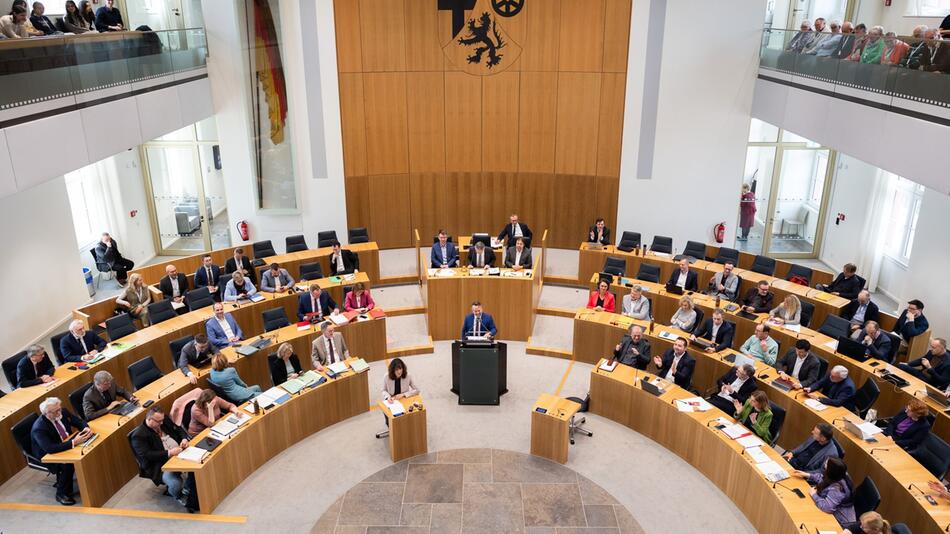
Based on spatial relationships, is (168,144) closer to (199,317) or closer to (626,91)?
(199,317)

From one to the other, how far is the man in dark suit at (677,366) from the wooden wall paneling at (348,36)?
29.7ft

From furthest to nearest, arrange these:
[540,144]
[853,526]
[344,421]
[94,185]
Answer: [540,144]
[94,185]
[344,421]
[853,526]

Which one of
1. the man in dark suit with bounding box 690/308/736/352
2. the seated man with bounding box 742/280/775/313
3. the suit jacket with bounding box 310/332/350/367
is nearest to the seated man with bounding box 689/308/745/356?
the man in dark suit with bounding box 690/308/736/352

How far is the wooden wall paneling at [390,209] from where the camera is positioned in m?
14.8

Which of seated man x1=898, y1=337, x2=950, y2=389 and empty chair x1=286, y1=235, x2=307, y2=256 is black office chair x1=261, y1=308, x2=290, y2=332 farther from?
seated man x1=898, y1=337, x2=950, y2=389

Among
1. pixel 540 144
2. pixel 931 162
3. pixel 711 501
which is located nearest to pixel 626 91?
pixel 540 144

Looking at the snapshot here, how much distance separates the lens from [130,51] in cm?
1059

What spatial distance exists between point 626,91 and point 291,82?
7.07 m

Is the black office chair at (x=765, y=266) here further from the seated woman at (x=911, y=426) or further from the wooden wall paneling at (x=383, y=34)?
the wooden wall paneling at (x=383, y=34)

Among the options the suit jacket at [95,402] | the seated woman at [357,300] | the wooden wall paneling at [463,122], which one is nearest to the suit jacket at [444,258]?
the seated woman at [357,300]

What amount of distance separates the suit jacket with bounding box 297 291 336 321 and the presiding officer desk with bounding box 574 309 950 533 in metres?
4.04

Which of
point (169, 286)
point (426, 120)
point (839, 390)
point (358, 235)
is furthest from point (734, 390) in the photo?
point (169, 286)

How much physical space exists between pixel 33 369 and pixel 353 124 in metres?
7.98

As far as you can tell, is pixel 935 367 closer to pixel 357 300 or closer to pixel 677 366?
pixel 677 366
